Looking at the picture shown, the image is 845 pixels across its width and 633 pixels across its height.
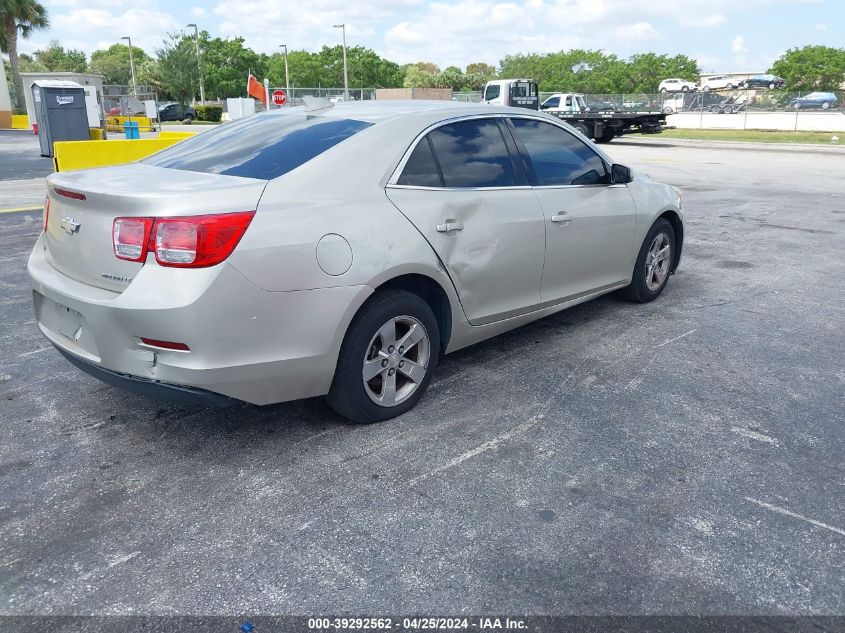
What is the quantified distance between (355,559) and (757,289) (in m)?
5.28

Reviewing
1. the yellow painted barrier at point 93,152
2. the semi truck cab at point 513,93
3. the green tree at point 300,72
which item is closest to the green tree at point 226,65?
the green tree at point 300,72

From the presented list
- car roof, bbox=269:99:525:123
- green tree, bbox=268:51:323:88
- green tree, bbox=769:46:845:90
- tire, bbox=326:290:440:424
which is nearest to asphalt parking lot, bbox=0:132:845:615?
tire, bbox=326:290:440:424

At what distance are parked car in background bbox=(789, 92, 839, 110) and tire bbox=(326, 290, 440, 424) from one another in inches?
1737

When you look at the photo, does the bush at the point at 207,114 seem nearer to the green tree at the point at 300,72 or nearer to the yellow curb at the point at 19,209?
the yellow curb at the point at 19,209

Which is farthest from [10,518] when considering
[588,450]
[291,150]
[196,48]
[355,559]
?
[196,48]

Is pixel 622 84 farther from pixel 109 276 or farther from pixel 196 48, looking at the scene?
pixel 109 276

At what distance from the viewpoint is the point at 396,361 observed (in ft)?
12.2

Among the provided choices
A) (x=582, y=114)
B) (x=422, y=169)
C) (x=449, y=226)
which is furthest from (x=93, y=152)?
(x=582, y=114)

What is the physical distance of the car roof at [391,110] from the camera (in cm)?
397

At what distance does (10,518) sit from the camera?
2914 mm

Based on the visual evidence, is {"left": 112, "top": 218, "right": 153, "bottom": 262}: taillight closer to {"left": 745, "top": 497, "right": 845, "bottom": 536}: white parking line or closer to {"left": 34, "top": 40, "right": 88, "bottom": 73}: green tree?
{"left": 745, "top": 497, "right": 845, "bottom": 536}: white parking line

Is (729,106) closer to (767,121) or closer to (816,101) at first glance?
(767,121)

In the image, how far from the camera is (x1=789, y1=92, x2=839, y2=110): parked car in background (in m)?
41.7

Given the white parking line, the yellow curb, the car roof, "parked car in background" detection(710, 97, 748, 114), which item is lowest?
the white parking line
